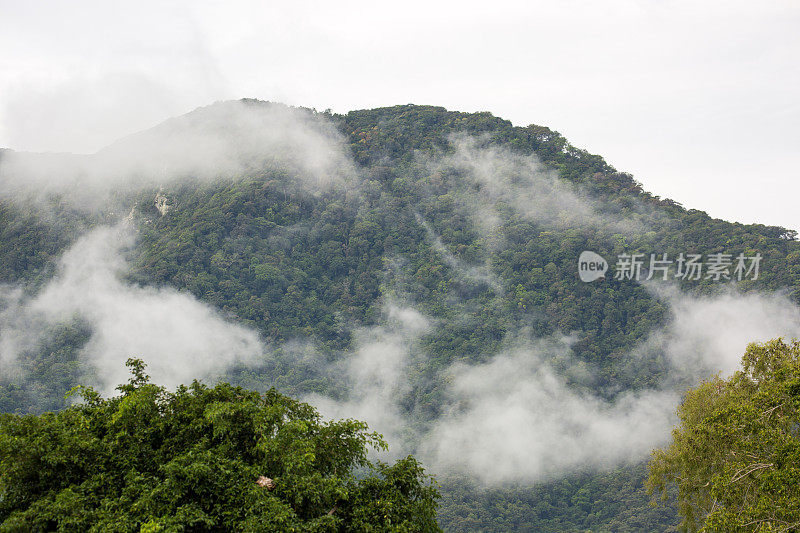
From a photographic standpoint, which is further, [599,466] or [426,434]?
[426,434]

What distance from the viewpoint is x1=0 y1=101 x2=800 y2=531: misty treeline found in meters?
80.1

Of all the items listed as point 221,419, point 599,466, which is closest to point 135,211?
point 599,466

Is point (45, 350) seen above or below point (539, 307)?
below

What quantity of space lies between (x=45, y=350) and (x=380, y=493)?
291ft

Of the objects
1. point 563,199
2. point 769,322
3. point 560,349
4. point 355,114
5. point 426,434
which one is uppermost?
point 355,114

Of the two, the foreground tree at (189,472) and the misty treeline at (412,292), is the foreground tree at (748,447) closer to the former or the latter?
the foreground tree at (189,472)

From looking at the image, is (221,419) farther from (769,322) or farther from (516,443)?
(769,322)

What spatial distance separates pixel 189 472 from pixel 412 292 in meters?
90.3

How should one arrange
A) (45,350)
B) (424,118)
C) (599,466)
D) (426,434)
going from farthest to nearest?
(424,118) → (45,350) → (426,434) → (599,466)

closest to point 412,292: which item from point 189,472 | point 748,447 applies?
point 748,447

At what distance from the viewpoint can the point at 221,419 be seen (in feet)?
42.2

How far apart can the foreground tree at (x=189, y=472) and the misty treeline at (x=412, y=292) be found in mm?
53900

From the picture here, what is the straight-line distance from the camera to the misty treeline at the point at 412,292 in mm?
80125

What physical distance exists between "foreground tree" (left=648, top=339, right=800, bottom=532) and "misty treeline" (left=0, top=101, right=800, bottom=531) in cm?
4677
